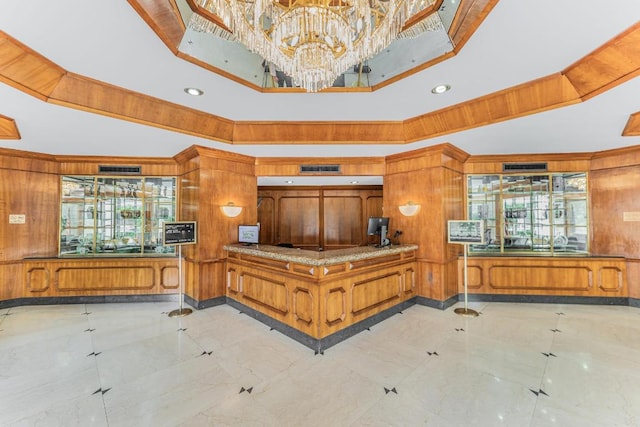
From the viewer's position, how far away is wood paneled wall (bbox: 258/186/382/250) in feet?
28.0

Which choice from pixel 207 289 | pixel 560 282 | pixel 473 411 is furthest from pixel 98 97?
pixel 560 282

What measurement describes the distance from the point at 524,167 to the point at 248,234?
557 cm

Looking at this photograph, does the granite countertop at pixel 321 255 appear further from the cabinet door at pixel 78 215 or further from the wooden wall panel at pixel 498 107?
the cabinet door at pixel 78 215

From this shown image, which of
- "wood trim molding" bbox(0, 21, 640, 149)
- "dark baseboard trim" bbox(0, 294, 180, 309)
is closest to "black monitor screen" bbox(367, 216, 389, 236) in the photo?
"wood trim molding" bbox(0, 21, 640, 149)

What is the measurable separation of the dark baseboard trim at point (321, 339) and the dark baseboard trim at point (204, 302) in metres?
0.28

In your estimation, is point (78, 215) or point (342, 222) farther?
point (342, 222)

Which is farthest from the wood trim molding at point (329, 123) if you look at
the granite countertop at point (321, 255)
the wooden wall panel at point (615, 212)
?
the granite countertop at point (321, 255)

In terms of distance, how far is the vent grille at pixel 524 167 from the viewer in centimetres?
533

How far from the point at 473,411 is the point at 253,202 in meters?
4.55

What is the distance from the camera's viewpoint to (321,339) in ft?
10.6

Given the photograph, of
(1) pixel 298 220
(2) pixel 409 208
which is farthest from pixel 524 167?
(1) pixel 298 220

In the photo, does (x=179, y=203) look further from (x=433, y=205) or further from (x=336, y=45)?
(x=433, y=205)

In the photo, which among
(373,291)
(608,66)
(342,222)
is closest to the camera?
(608,66)

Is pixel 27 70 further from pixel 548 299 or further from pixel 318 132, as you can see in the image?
pixel 548 299
